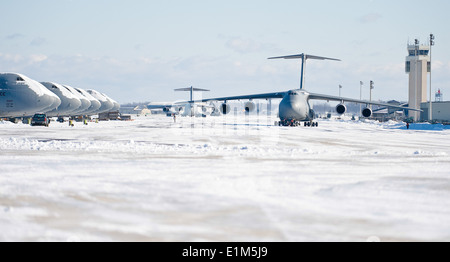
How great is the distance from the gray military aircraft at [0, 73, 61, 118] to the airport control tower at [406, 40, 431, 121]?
8251cm

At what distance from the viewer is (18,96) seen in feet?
156

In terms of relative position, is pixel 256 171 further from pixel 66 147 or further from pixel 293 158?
pixel 66 147

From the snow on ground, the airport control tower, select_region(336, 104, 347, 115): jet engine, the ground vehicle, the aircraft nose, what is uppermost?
the airport control tower

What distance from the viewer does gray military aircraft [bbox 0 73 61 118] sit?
1863 inches

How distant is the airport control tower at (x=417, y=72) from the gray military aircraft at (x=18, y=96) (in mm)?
Result: 82508

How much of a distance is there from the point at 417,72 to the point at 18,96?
8681 centimetres

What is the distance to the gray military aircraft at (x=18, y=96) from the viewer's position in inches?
1863

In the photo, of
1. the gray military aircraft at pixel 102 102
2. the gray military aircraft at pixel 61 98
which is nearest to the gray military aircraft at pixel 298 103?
the gray military aircraft at pixel 61 98

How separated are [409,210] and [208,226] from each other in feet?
12.0

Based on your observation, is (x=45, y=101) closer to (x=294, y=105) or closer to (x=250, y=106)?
(x=250, y=106)

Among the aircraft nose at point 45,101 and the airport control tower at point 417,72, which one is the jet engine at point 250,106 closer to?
the aircraft nose at point 45,101

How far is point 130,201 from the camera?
859cm

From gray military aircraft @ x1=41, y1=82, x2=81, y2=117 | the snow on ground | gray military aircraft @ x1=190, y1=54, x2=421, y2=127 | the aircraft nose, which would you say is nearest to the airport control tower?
gray military aircraft @ x1=190, y1=54, x2=421, y2=127

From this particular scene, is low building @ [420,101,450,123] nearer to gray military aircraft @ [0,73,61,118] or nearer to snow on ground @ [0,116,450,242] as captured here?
gray military aircraft @ [0,73,61,118]
